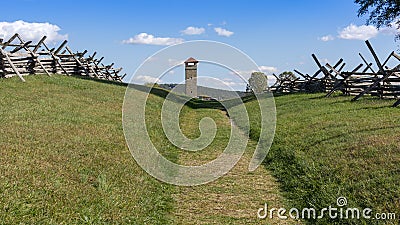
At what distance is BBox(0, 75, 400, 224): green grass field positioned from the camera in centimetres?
A: 530

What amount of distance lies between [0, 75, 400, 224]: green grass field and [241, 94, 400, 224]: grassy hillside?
0.06 ft

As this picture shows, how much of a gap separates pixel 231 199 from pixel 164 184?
47.9 inches

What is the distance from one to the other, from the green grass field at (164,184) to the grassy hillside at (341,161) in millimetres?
18

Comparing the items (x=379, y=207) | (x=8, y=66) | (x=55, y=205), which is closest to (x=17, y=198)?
(x=55, y=205)

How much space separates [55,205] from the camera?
5.04 m

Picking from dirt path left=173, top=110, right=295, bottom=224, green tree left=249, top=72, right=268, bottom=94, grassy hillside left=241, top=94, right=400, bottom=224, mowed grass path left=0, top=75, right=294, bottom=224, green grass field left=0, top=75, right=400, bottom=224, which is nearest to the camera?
mowed grass path left=0, top=75, right=294, bottom=224

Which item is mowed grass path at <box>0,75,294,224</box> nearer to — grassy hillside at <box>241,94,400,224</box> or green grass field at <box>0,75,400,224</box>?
green grass field at <box>0,75,400,224</box>

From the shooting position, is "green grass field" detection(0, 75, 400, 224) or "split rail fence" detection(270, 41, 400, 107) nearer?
"green grass field" detection(0, 75, 400, 224)

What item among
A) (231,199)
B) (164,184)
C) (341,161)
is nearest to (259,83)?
(341,161)

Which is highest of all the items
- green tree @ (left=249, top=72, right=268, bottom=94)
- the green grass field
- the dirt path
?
green tree @ (left=249, top=72, right=268, bottom=94)

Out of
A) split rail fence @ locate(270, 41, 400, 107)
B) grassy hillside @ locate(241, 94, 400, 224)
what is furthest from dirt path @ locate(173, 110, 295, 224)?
split rail fence @ locate(270, 41, 400, 107)

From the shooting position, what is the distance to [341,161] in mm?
7500

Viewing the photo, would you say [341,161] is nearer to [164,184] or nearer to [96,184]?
[164,184]

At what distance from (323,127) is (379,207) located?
5.78 meters
